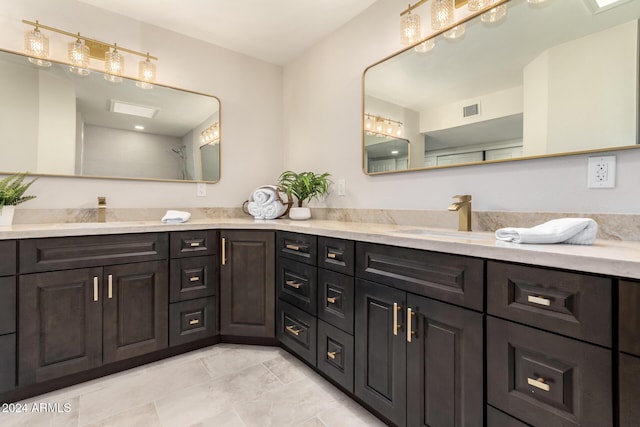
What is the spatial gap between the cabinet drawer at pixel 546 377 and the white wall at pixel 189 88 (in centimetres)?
235

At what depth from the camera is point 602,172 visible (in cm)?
121

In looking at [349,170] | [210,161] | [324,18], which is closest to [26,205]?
[210,161]

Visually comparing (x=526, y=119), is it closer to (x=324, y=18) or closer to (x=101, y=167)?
(x=324, y=18)

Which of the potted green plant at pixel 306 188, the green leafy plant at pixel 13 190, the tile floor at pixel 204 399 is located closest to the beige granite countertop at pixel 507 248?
the green leafy plant at pixel 13 190

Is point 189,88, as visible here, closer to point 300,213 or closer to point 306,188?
point 306,188

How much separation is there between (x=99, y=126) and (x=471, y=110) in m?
2.44

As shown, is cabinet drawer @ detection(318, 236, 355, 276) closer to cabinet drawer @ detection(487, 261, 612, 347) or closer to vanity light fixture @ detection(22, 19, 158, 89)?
cabinet drawer @ detection(487, 261, 612, 347)

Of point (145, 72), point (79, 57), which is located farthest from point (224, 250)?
point (79, 57)

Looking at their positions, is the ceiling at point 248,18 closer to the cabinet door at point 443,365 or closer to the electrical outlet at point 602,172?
the electrical outlet at point 602,172

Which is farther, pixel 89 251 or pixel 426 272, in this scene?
pixel 89 251

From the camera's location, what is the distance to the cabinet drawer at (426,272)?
1024 millimetres

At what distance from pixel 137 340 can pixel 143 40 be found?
2163 mm

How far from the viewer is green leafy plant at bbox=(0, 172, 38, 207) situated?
1.73 meters

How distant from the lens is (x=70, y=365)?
165 cm
